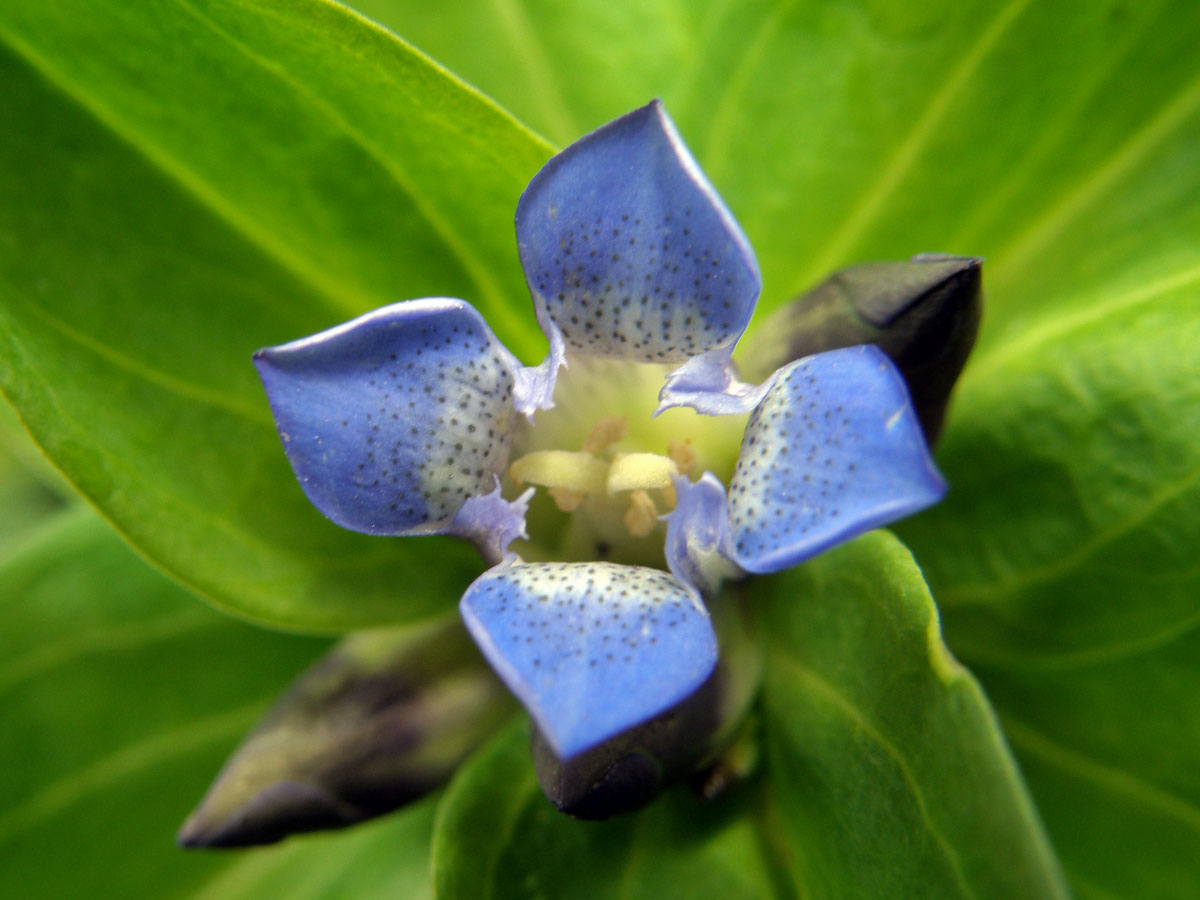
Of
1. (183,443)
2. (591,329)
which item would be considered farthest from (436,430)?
(183,443)

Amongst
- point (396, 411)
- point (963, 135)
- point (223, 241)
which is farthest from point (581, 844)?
point (963, 135)

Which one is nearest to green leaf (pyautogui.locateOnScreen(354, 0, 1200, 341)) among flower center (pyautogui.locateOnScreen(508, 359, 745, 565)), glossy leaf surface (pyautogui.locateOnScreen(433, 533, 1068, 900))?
flower center (pyautogui.locateOnScreen(508, 359, 745, 565))

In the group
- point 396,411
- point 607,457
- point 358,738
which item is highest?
point 396,411

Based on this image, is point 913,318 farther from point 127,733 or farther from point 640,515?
point 127,733

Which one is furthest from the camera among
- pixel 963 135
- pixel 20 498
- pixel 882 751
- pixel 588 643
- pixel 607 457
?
pixel 20 498

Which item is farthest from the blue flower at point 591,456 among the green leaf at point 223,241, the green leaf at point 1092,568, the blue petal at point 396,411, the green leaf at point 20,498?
the green leaf at point 20,498

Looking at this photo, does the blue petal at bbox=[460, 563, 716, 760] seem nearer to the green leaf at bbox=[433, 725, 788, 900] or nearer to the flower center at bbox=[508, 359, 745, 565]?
the flower center at bbox=[508, 359, 745, 565]

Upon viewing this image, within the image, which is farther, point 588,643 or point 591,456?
point 591,456
